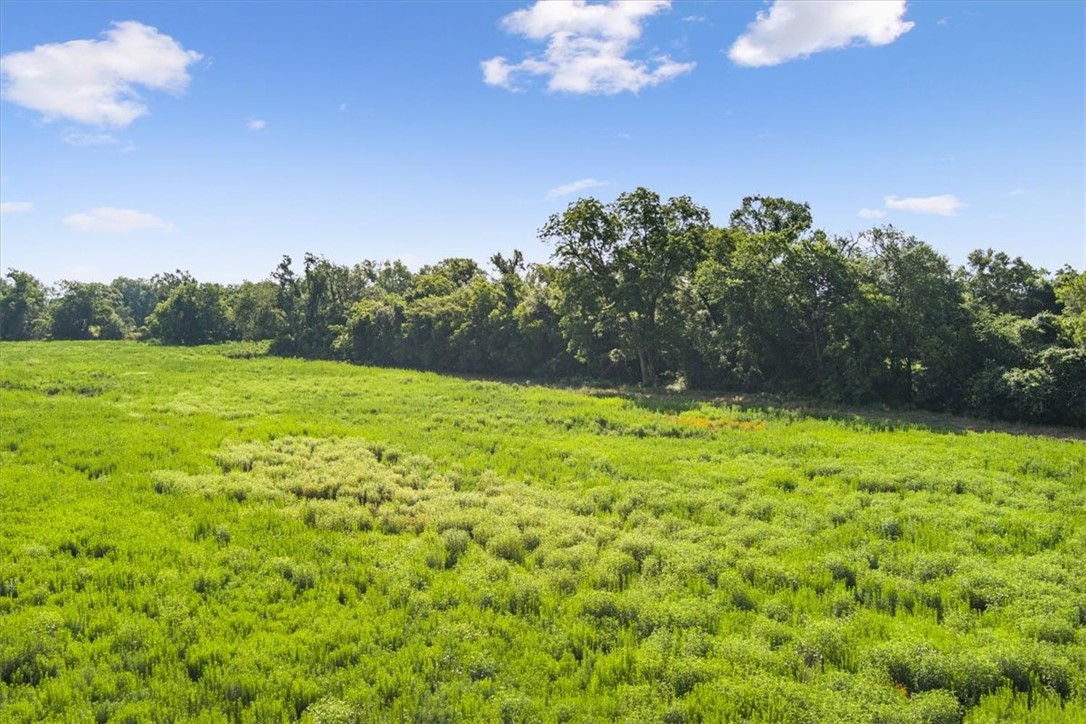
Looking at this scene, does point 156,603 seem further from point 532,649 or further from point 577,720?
point 577,720

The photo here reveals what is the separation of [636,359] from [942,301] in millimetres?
23935

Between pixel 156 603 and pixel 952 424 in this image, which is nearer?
pixel 156 603

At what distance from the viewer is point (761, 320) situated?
4362 centimetres

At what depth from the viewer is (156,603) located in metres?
11.1

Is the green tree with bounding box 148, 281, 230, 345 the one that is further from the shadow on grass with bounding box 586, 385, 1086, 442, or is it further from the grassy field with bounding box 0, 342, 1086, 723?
the grassy field with bounding box 0, 342, 1086, 723

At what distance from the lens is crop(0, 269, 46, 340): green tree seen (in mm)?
109125

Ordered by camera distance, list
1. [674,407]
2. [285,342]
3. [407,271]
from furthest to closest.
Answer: [407,271], [285,342], [674,407]

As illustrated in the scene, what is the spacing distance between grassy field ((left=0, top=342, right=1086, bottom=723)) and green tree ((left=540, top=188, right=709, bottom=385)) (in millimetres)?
23224

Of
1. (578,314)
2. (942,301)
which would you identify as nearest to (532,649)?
(942,301)

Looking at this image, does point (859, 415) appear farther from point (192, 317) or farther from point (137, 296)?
point (137, 296)

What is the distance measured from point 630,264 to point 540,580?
37.5 m

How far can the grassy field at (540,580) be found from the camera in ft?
28.2

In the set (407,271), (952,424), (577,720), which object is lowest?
(577,720)

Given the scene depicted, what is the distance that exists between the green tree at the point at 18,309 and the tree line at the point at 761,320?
73723 millimetres
